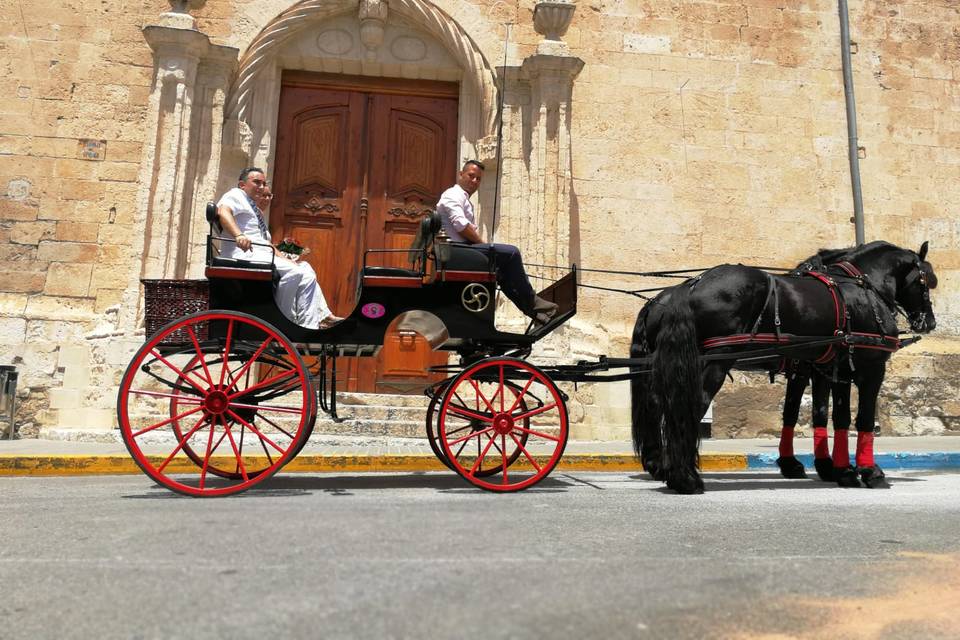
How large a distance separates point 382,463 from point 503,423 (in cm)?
182

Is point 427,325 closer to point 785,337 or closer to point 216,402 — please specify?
point 216,402

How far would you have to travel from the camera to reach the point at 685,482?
4.41 metres

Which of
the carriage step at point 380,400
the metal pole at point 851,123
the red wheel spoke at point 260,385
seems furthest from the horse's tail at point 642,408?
the metal pole at point 851,123

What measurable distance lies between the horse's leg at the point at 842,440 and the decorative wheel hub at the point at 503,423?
2.42 metres

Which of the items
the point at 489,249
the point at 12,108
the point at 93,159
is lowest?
the point at 489,249

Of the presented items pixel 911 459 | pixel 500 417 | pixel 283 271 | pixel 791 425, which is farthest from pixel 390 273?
pixel 911 459

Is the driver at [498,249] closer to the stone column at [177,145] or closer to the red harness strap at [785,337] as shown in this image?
the red harness strap at [785,337]

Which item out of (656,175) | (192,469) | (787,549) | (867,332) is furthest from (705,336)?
(656,175)

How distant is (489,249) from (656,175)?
17.8ft

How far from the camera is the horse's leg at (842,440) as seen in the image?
5.05 metres

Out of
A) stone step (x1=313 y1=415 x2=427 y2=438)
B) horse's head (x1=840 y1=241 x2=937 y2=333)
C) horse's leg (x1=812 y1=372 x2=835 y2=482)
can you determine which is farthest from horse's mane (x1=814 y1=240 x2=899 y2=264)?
stone step (x1=313 y1=415 x2=427 y2=438)

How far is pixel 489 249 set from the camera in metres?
4.50

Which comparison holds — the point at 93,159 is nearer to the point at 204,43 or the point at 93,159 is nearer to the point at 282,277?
the point at 204,43

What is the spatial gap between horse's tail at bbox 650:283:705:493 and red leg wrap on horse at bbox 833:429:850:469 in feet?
4.18
